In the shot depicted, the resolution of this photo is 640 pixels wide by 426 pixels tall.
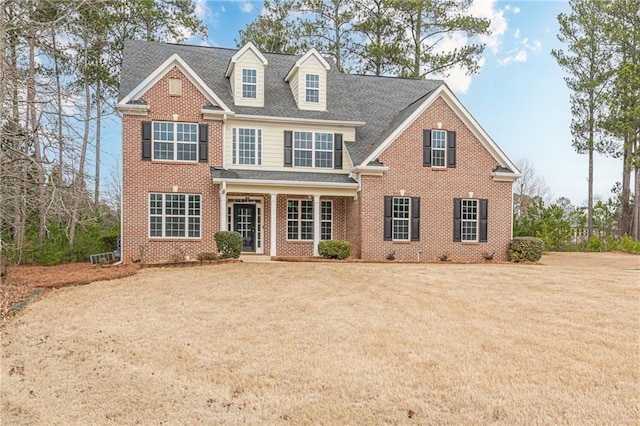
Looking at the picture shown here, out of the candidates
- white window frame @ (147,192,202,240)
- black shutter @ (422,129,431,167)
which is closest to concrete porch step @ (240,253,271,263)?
white window frame @ (147,192,202,240)

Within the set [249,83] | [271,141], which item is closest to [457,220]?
[271,141]

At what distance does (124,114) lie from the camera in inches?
731

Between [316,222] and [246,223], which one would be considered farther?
[246,223]

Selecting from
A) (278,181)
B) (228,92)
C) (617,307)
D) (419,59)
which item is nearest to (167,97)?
(228,92)

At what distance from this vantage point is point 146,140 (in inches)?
738

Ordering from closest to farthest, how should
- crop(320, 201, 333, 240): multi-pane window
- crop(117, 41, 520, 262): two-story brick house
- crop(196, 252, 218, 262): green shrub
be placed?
crop(196, 252, 218, 262): green shrub → crop(117, 41, 520, 262): two-story brick house → crop(320, 201, 333, 240): multi-pane window

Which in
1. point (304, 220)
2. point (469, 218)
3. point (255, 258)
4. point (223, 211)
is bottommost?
point (255, 258)

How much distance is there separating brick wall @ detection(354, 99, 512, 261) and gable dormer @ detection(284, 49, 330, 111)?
397 centimetres

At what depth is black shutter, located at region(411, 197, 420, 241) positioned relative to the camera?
2020 cm

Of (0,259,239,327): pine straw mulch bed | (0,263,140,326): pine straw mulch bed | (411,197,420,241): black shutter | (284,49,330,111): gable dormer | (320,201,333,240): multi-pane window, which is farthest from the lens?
(284,49,330,111): gable dormer

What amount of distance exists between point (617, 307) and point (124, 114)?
16.3m

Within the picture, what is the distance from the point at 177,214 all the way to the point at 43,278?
502cm

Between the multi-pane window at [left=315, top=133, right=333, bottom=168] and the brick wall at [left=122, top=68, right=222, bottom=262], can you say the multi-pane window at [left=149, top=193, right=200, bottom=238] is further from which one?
the multi-pane window at [left=315, top=133, right=333, bottom=168]

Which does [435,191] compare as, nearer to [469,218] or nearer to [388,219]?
[469,218]
